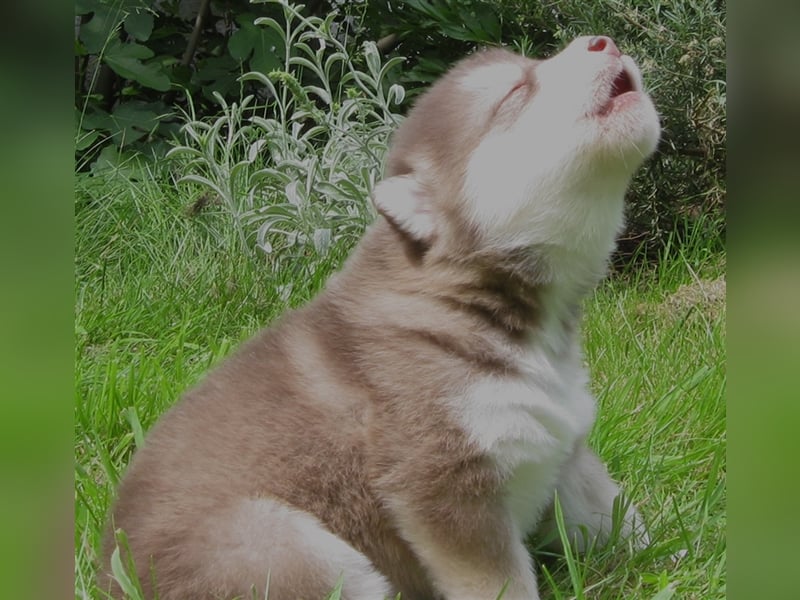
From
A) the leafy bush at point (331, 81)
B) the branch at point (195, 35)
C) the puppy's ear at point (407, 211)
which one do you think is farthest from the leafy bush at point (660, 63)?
the puppy's ear at point (407, 211)

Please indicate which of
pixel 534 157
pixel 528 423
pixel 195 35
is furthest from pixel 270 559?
pixel 195 35

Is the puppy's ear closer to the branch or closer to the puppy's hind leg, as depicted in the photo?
the puppy's hind leg

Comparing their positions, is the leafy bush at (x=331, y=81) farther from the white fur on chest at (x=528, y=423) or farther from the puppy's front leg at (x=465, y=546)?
the puppy's front leg at (x=465, y=546)

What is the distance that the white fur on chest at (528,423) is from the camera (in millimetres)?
2230

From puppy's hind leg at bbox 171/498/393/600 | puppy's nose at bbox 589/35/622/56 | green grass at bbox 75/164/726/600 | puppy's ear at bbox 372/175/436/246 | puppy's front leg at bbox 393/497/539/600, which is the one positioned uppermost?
puppy's nose at bbox 589/35/622/56

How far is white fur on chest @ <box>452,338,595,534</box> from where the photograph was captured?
7.32 ft

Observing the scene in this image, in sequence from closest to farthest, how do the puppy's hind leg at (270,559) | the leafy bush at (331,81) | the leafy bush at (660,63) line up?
the puppy's hind leg at (270,559) < the leafy bush at (331,81) < the leafy bush at (660,63)

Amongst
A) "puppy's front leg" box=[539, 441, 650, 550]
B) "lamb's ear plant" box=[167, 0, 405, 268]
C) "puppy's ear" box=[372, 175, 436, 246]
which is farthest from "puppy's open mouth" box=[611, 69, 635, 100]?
"lamb's ear plant" box=[167, 0, 405, 268]

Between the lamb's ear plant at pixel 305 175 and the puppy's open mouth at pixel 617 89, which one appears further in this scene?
the lamb's ear plant at pixel 305 175

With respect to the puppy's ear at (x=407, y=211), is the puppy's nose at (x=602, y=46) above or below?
above

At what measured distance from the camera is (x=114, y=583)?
2250 millimetres

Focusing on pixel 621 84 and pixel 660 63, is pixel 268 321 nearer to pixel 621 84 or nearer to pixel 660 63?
pixel 621 84
